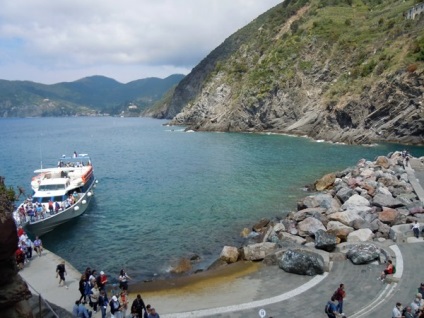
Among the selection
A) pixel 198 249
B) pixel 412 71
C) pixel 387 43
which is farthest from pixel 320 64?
pixel 198 249

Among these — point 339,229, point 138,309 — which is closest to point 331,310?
point 138,309

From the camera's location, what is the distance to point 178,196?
147 feet

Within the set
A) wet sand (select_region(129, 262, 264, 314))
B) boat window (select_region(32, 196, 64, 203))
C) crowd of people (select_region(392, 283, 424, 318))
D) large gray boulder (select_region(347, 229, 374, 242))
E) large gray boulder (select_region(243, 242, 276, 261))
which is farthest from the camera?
boat window (select_region(32, 196, 64, 203))

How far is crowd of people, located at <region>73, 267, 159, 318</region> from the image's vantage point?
55.5 ft

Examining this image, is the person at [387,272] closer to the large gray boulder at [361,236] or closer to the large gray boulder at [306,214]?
the large gray boulder at [361,236]

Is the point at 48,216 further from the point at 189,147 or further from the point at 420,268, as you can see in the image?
the point at 189,147

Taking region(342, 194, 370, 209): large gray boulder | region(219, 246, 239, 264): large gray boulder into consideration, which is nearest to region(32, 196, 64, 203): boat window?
region(219, 246, 239, 264): large gray boulder

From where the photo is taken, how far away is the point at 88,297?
63.1ft

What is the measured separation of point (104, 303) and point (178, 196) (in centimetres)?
2703

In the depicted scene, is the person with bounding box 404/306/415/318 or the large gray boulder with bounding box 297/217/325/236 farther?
the large gray boulder with bounding box 297/217/325/236

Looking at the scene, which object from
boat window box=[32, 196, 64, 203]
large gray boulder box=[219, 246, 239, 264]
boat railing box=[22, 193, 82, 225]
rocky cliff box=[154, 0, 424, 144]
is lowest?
large gray boulder box=[219, 246, 239, 264]

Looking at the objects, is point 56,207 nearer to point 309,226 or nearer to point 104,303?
point 104,303

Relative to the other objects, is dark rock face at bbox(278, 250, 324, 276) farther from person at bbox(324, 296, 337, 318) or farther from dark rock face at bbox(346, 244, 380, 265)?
person at bbox(324, 296, 337, 318)

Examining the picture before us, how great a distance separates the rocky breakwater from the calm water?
3.57 meters
